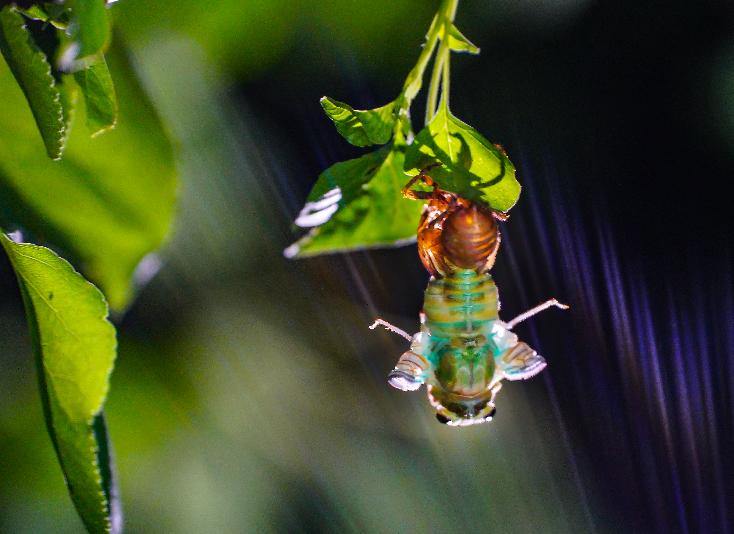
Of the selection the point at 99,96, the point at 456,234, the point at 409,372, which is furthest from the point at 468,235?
the point at 99,96

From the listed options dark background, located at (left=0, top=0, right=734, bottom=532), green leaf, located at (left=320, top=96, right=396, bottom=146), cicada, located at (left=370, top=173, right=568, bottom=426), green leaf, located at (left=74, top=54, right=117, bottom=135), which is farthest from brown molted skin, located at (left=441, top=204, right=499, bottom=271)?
dark background, located at (left=0, top=0, right=734, bottom=532)

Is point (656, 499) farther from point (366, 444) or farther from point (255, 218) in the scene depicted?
point (255, 218)

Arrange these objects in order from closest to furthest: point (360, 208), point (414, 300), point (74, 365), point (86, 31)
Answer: point (86, 31), point (74, 365), point (360, 208), point (414, 300)

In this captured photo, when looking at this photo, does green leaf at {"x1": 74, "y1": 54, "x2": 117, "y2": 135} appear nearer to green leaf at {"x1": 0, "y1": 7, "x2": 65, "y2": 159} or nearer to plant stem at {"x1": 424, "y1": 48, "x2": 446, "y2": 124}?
green leaf at {"x1": 0, "y1": 7, "x2": 65, "y2": 159}

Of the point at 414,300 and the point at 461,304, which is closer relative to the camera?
the point at 461,304

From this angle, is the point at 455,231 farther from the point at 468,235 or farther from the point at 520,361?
the point at 520,361

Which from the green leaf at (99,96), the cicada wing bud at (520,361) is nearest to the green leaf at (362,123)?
the green leaf at (99,96)

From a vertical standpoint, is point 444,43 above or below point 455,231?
above
